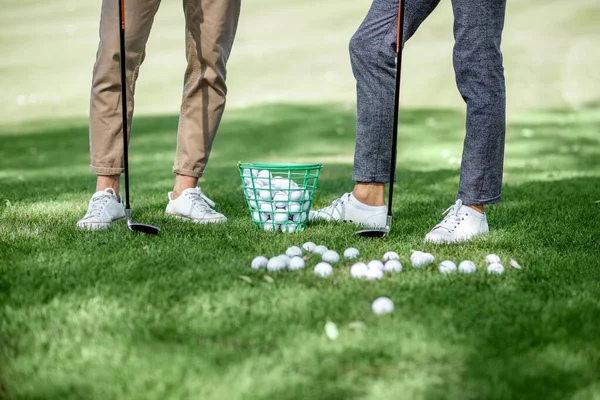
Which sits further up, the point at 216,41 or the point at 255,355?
the point at 216,41

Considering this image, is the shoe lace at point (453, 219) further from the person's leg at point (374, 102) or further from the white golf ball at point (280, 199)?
the white golf ball at point (280, 199)

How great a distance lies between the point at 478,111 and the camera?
3.33 m

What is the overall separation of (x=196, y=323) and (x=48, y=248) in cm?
107

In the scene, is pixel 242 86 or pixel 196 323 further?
pixel 242 86

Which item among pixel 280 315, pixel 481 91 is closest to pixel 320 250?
pixel 280 315

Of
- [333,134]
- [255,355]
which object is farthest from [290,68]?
[255,355]

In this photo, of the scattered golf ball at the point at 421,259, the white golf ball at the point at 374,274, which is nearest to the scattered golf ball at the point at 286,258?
the white golf ball at the point at 374,274

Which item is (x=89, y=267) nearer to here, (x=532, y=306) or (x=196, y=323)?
(x=196, y=323)

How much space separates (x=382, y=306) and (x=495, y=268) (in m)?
0.70

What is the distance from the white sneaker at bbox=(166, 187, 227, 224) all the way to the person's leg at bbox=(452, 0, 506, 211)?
1.30 meters

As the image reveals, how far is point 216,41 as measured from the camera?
12.5 feet

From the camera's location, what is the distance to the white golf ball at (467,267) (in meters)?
2.71

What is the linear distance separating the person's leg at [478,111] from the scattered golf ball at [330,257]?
0.59 metres

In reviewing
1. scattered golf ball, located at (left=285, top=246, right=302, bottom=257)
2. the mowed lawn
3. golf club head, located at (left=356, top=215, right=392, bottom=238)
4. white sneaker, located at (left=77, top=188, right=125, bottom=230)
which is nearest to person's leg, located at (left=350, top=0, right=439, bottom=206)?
the mowed lawn
